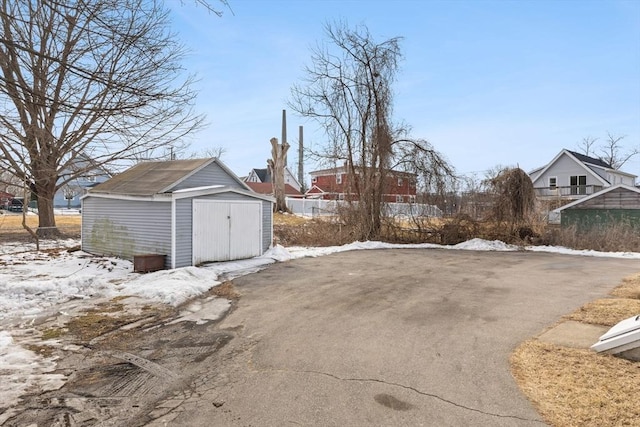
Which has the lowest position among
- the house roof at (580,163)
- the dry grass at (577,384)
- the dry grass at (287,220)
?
the dry grass at (577,384)

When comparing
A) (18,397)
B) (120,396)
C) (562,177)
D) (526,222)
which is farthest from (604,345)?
(562,177)

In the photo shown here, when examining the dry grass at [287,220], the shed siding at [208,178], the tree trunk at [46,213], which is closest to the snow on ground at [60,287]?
the shed siding at [208,178]

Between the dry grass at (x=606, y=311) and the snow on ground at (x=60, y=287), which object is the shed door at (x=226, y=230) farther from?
the dry grass at (x=606, y=311)

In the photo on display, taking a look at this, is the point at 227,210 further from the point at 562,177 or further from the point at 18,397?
the point at 562,177

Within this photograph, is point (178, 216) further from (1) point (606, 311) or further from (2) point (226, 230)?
(1) point (606, 311)

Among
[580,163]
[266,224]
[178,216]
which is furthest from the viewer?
[580,163]

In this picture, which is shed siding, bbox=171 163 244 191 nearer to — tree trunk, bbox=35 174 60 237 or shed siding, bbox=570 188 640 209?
tree trunk, bbox=35 174 60 237

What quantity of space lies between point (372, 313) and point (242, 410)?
3.47 metres

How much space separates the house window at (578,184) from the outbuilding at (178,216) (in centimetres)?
3165

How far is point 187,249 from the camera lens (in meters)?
10.7

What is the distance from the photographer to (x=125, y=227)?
1196 centimetres

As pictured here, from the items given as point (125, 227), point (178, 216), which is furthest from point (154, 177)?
point (178, 216)

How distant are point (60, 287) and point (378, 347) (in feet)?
21.8

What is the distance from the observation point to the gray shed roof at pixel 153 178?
11430mm
